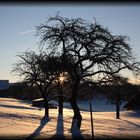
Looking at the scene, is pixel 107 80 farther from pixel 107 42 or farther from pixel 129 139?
pixel 129 139

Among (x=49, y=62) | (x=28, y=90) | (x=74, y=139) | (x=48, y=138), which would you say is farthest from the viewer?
(x=28, y=90)

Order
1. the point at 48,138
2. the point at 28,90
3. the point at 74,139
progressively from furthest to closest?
the point at 28,90 → the point at 74,139 → the point at 48,138

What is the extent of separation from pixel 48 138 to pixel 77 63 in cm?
717

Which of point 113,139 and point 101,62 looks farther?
point 101,62

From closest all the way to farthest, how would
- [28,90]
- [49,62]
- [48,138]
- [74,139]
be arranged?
[48,138] < [74,139] < [49,62] < [28,90]

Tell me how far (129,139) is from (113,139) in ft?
2.98

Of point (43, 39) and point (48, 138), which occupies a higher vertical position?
point (43, 39)

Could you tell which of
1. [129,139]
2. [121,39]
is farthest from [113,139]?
[121,39]

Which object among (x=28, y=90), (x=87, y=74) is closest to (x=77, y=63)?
(x=87, y=74)

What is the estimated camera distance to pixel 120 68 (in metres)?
24.2

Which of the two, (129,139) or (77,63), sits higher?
(77,63)

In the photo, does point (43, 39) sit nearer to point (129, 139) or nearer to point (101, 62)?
point (101, 62)

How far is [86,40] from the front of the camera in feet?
77.4

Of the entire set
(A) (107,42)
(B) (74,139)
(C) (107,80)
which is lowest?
(B) (74,139)
